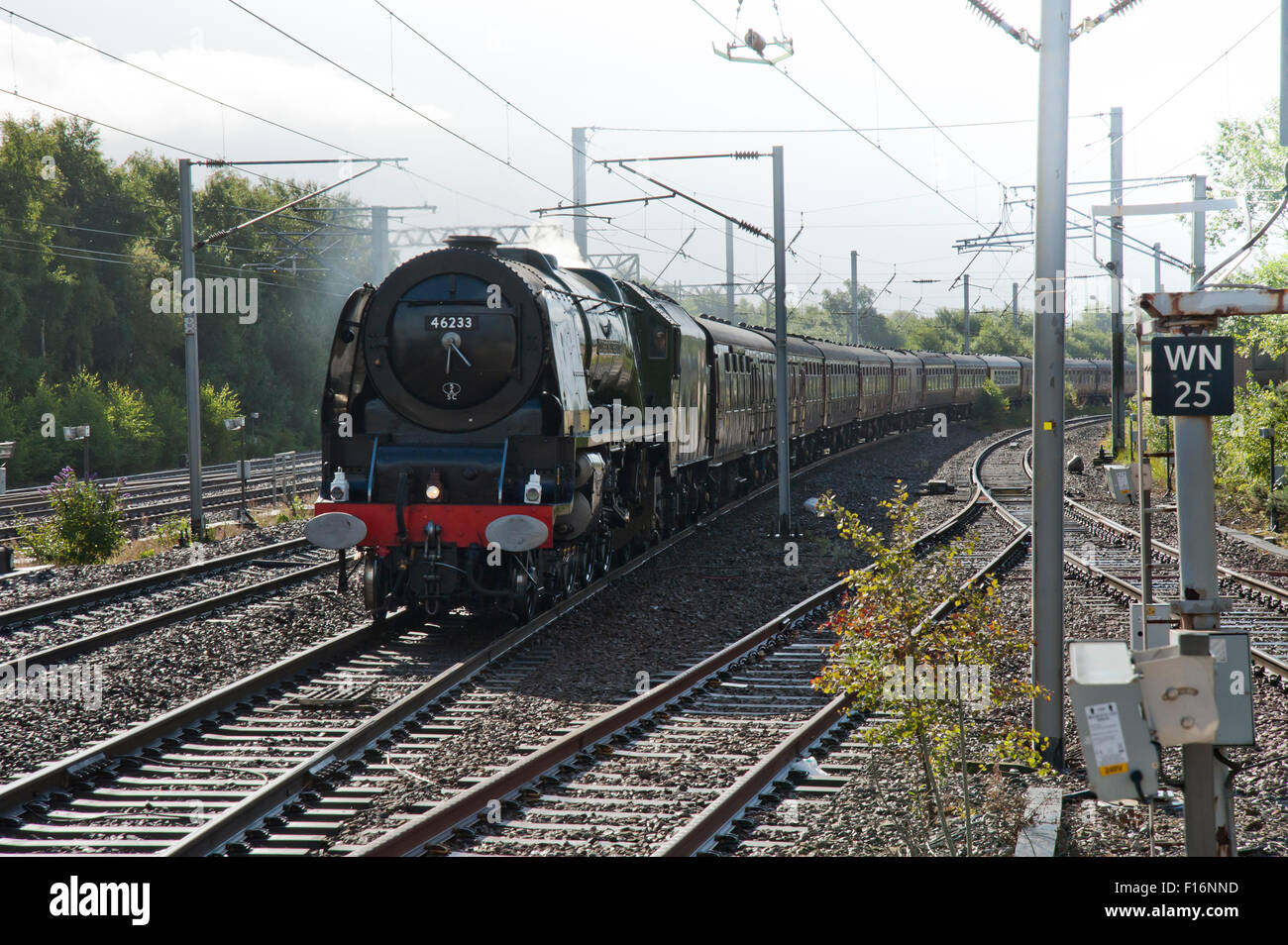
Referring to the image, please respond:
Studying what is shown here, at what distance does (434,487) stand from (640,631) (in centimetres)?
232

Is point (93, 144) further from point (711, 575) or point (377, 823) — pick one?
point (377, 823)

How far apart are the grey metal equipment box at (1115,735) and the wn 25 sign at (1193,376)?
1230mm

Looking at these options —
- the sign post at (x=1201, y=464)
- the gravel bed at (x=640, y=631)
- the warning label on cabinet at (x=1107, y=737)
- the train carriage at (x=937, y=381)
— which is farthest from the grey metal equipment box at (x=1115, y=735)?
the train carriage at (x=937, y=381)

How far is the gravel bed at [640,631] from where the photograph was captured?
7031mm

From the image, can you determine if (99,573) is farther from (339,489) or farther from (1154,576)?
(1154,576)

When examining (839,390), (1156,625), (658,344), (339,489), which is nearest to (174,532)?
(658,344)

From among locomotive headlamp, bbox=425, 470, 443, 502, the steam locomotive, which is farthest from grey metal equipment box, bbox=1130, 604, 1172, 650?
locomotive headlamp, bbox=425, 470, 443, 502

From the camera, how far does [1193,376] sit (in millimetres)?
4352

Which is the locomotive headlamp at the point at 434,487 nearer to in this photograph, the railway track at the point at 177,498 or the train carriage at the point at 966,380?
the railway track at the point at 177,498

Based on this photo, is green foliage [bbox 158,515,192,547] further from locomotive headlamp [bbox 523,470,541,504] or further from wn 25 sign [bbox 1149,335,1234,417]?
wn 25 sign [bbox 1149,335,1234,417]

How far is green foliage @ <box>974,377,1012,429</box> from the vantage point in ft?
170
